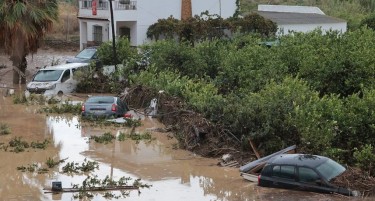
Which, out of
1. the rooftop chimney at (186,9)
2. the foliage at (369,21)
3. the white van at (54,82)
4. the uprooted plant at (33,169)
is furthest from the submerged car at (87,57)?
the foliage at (369,21)

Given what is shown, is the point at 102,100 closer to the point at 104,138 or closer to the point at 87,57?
the point at 104,138

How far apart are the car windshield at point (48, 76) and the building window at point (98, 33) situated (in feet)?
41.3

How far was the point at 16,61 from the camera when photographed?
41094 mm

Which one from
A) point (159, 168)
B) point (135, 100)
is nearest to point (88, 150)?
point (159, 168)

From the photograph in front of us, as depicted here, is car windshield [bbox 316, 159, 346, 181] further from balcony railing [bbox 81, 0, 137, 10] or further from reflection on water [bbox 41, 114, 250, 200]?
balcony railing [bbox 81, 0, 137, 10]

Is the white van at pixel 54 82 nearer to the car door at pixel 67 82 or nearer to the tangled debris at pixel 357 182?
the car door at pixel 67 82

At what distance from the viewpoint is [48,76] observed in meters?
38.1

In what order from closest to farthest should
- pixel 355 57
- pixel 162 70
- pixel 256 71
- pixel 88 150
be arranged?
1. pixel 88 150
2. pixel 355 57
3. pixel 256 71
4. pixel 162 70

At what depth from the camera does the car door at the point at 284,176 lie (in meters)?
19.6

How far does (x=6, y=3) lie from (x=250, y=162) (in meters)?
20.5

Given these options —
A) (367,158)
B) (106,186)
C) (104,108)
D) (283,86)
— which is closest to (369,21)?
(104,108)

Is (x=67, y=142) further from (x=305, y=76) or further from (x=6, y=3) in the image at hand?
(x=6, y=3)

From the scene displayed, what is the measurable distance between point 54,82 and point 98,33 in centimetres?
1384

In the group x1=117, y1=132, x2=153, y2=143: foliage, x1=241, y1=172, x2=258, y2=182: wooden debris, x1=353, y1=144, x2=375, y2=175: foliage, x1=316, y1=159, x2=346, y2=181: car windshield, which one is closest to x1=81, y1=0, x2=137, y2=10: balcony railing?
x1=117, y1=132, x2=153, y2=143: foliage
